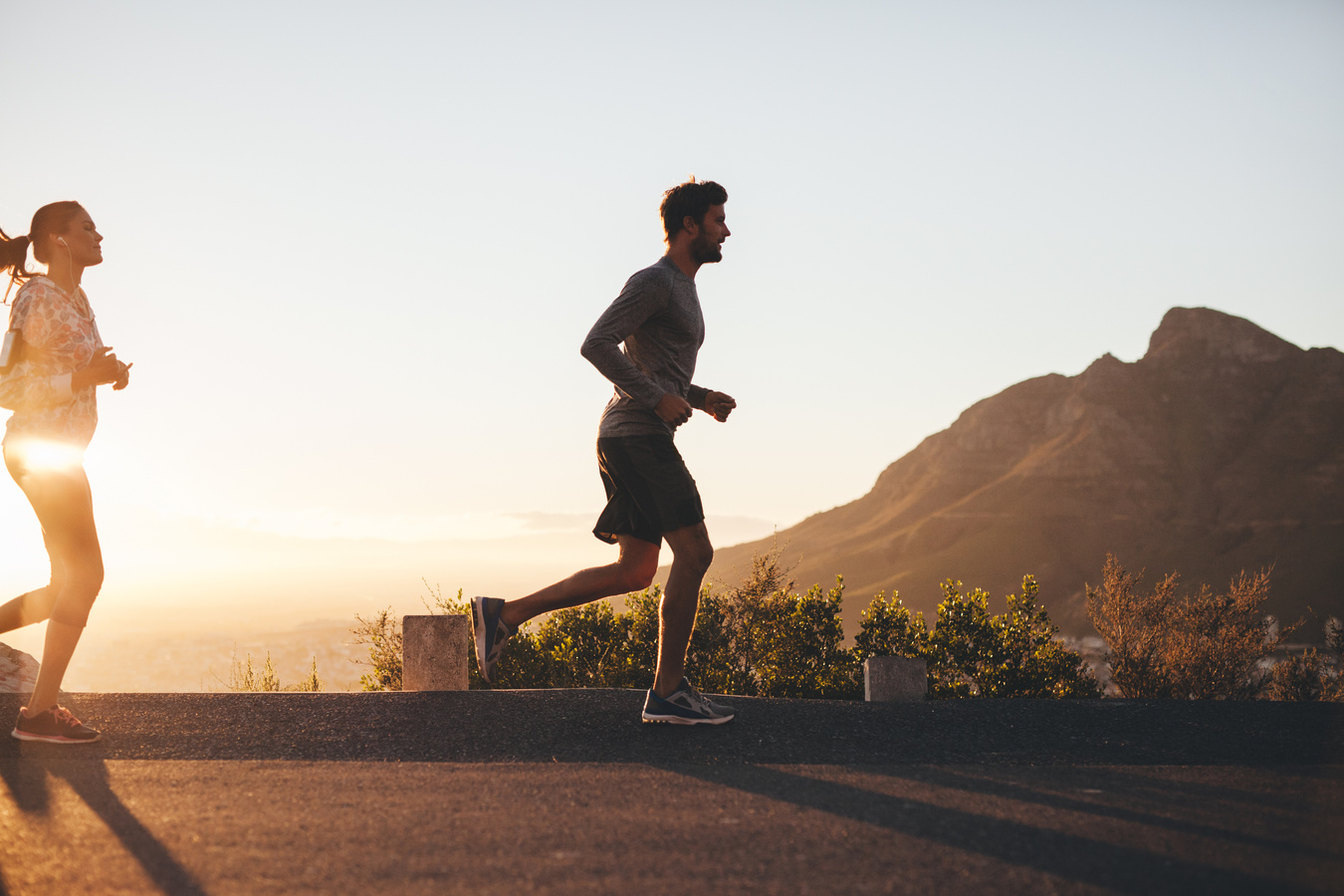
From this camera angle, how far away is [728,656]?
7.97m

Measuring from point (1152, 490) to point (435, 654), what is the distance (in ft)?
478

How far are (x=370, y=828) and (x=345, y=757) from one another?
1.12m

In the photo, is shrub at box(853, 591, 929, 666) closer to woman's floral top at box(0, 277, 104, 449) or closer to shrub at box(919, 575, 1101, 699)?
shrub at box(919, 575, 1101, 699)

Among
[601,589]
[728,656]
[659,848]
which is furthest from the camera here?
[728,656]

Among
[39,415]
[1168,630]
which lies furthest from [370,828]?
[1168,630]

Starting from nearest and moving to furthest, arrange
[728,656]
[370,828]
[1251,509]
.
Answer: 1. [370,828]
2. [728,656]
3. [1251,509]

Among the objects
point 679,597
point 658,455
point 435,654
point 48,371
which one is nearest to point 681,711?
point 679,597

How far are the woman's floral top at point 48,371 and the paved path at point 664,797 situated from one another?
1328mm

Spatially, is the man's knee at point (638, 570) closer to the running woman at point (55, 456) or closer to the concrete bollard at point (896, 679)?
the concrete bollard at point (896, 679)

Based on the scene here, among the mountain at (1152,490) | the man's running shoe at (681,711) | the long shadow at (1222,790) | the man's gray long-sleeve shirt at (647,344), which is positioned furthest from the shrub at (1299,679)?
the mountain at (1152,490)

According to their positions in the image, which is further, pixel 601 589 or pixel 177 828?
pixel 601 589

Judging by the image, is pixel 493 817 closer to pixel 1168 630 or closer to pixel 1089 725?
pixel 1089 725

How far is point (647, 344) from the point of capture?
4.24m

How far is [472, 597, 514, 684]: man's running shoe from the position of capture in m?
4.30
